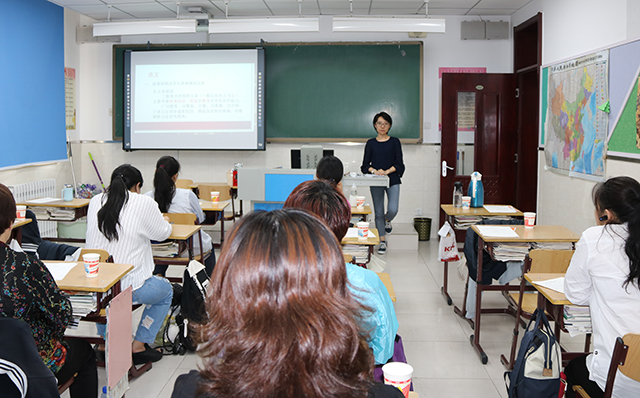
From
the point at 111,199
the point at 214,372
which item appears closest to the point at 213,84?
the point at 111,199

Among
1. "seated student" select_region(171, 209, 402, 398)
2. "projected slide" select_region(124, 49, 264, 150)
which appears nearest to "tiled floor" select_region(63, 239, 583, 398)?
"seated student" select_region(171, 209, 402, 398)

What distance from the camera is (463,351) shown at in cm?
334

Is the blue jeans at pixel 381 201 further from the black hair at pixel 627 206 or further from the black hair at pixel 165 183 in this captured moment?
the black hair at pixel 627 206

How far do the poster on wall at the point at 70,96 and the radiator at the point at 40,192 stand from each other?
917 millimetres

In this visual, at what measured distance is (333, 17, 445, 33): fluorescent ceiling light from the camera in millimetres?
5559

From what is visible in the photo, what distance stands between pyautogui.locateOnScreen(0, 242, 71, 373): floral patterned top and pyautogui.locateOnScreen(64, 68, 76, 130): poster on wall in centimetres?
561

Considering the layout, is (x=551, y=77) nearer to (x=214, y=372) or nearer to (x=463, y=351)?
(x=463, y=351)

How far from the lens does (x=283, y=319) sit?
775mm

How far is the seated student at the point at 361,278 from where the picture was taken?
5.24ft

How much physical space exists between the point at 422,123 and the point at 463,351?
13.0 feet

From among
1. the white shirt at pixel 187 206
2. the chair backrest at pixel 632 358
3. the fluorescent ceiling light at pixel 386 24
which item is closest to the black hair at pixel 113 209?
the white shirt at pixel 187 206

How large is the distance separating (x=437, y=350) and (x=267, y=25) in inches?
155

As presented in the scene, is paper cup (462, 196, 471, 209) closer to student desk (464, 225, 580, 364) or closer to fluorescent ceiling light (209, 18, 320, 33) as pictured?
Result: student desk (464, 225, 580, 364)

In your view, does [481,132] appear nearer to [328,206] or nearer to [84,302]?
[328,206]
